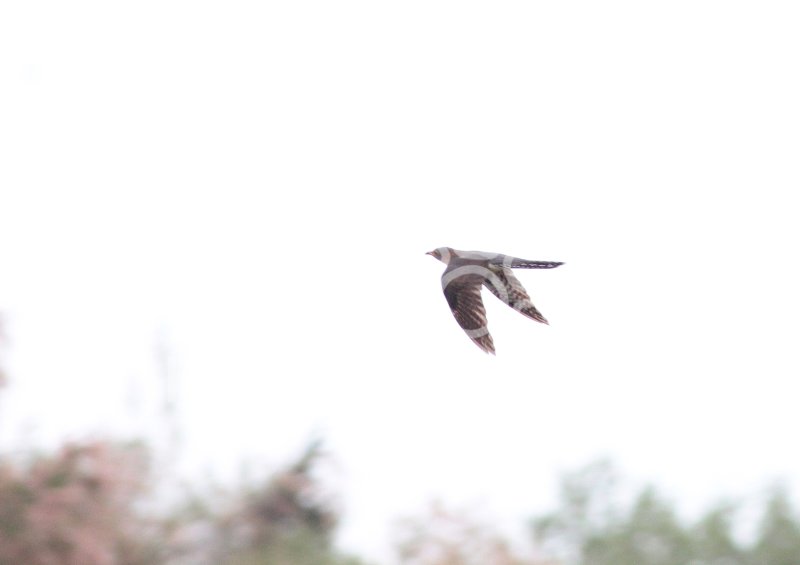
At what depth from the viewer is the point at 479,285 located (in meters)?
10.7

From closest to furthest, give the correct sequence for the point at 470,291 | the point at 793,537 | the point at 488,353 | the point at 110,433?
the point at 488,353 < the point at 470,291 < the point at 110,433 < the point at 793,537

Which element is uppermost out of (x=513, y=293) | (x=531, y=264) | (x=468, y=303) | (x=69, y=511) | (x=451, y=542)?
(x=69, y=511)

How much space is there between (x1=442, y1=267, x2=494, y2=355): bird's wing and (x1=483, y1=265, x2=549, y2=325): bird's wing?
20cm

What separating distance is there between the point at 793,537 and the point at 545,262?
91.4ft

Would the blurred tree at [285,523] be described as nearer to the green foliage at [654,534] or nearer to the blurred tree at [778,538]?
the green foliage at [654,534]

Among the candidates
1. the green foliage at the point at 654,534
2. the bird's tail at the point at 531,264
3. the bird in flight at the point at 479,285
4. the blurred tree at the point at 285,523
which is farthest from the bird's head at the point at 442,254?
the green foliage at the point at 654,534

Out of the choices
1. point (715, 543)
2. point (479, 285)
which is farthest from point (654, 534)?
point (479, 285)

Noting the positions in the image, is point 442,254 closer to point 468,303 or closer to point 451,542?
point 468,303

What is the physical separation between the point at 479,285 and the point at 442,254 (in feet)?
1.90

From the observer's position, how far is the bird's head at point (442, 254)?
10203mm

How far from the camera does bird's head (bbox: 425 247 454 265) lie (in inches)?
402

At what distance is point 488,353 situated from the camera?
32.9ft


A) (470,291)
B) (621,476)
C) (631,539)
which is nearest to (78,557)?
(470,291)

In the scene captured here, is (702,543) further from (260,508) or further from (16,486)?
(16,486)
